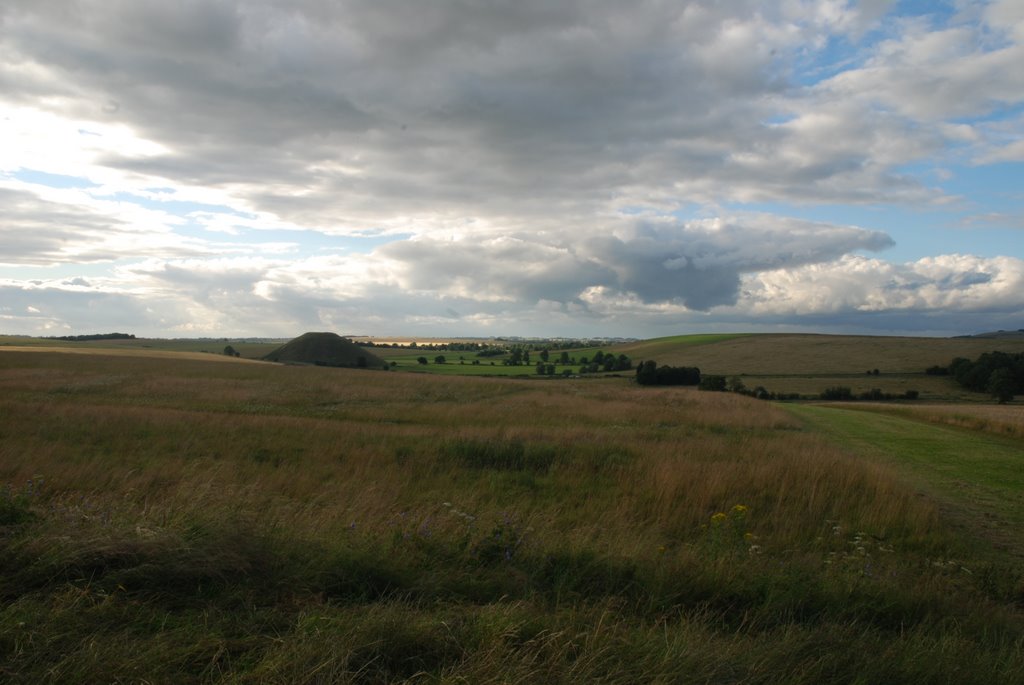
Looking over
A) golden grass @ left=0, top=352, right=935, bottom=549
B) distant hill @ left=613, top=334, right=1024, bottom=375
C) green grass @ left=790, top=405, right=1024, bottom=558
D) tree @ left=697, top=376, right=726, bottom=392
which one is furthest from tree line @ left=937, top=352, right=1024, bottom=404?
golden grass @ left=0, top=352, right=935, bottom=549

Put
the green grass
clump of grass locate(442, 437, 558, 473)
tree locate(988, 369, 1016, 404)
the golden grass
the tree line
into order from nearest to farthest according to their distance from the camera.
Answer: the golden grass < the green grass < clump of grass locate(442, 437, 558, 473) < tree locate(988, 369, 1016, 404) < the tree line

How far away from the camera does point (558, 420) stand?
25375 mm

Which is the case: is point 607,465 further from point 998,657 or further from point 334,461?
point 998,657

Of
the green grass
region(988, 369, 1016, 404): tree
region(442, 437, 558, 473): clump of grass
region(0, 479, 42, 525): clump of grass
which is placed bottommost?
region(988, 369, 1016, 404): tree

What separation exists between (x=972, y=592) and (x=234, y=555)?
7210 mm

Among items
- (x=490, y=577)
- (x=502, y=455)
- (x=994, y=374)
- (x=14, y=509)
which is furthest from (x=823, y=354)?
(x=14, y=509)

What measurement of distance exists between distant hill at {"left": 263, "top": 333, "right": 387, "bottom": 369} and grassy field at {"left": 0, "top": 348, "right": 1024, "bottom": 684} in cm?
9227

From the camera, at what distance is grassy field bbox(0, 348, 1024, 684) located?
12.4 feet

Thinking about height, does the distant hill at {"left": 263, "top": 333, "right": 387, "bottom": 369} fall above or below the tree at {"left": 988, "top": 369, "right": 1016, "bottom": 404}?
above

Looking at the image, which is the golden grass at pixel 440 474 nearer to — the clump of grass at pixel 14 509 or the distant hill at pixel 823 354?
the clump of grass at pixel 14 509

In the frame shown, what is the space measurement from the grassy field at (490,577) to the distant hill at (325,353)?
92272 millimetres

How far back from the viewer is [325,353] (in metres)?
108

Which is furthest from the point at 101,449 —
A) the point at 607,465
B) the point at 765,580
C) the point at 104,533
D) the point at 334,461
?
the point at 765,580

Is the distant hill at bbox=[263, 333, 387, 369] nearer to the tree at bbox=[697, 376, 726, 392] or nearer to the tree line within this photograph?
the tree at bbox=[697, 376, 726, 392]
